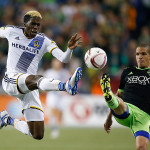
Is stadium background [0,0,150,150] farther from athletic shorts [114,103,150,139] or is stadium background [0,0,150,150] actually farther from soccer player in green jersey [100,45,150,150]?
athletic shorts [114,103,150,139]

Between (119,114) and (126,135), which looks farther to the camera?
(126,135)

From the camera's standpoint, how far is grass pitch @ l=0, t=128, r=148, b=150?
1155cm

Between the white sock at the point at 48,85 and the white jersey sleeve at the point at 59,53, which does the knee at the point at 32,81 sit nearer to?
the white sock at the point at 48,85

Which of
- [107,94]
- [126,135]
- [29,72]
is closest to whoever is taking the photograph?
[107,94]

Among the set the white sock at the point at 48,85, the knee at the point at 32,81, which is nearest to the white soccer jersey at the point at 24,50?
the knee at the point at 32,81

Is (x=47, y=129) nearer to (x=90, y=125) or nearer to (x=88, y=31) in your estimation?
(x=90, y=125)

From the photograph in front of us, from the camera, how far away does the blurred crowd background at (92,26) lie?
16312mm

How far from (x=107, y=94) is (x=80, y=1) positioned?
12164 mm

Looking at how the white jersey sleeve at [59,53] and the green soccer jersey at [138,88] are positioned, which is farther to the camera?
the white jersey sleeve at [59,53]

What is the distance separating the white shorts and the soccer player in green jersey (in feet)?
4.73

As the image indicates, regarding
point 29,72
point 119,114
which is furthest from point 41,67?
point 119,114

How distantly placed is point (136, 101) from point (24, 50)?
2164mm

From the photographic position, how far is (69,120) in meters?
16.4

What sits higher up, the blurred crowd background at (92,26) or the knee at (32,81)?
the blurred crowd background at (92,26)
